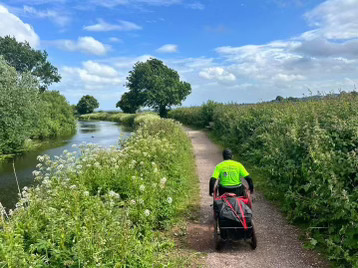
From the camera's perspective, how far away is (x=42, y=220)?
4.11m

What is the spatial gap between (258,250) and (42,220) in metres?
3.61

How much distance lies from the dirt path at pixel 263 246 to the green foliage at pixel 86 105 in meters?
107

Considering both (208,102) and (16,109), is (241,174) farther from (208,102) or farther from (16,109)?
(208,102)

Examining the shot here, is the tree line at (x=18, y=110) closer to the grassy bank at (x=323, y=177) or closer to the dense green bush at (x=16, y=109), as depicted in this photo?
the dense green bush at (x=16, y=109)

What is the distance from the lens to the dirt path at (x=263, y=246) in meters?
4.59

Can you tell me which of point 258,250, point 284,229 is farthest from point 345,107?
point 258,250

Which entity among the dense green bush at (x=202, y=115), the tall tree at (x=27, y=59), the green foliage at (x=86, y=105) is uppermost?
the tall tree at (x=27, y=59)

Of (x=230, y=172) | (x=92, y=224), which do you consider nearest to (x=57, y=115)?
(x=230, y=172)

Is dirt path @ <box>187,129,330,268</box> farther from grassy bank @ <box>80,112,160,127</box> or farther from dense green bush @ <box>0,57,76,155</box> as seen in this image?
grassy bank @ <box>80,112,160,127</box>

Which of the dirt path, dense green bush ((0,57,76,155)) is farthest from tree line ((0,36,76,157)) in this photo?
the dirt path

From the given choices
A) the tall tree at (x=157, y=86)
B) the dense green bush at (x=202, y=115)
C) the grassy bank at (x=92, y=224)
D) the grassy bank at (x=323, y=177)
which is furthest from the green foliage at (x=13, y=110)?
the tall tree at (x=157, y=86)

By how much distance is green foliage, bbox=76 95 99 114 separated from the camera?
106875 millimetres

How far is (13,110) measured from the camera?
2317 cm

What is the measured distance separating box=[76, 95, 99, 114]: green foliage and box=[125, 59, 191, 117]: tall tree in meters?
45.2
